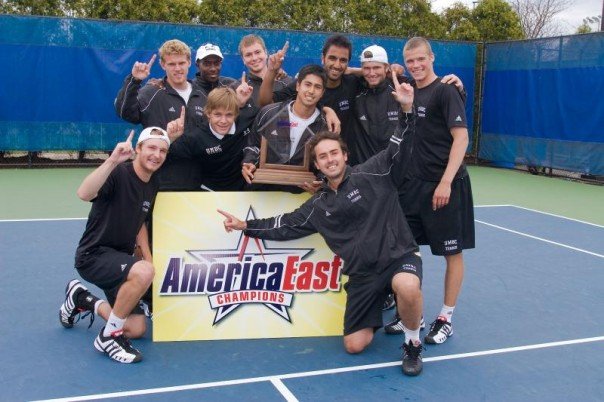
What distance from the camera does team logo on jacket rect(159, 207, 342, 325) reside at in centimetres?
444

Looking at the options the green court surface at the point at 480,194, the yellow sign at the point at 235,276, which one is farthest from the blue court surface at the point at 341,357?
the green court surface at the point at 480,194

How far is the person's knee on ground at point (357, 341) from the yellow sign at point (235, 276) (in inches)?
13.3

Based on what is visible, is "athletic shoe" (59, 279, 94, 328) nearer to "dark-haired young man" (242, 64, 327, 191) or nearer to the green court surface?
"dark-haired young man" (242, 64, 327, 191)

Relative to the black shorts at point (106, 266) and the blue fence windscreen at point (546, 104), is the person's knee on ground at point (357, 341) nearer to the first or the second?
the black shorts at point (106, 266)

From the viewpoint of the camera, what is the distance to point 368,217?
13.9 ft

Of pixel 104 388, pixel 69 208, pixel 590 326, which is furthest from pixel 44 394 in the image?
pixel 69 208

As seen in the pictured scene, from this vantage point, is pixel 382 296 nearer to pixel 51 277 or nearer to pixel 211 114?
pixel 211 114

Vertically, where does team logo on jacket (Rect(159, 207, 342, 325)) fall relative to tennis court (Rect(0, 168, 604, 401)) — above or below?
above

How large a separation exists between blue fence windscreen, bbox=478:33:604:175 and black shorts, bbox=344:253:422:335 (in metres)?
9.20

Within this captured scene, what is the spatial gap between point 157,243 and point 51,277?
70.3 inches

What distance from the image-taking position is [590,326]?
4812 mm

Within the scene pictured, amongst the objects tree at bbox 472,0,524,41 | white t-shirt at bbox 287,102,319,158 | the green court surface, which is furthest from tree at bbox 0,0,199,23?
white t-shirt at bbox 287,102,319,158

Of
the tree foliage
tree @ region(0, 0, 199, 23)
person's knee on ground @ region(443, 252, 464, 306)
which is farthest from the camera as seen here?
the tree foliage

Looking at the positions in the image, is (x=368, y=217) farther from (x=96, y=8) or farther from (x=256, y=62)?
(x=96, y=8)
